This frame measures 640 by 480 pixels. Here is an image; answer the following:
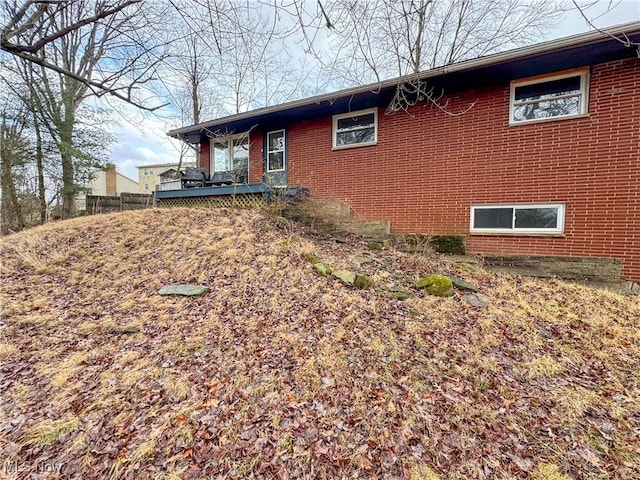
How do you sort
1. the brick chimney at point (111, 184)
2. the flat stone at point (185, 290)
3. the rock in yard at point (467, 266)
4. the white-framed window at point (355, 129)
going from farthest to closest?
the brick chimney at point (111, 184) < the white-framed window at point (355, 129) < the rock in yard at point (467, 266) < the flat stone at point (185, 290)

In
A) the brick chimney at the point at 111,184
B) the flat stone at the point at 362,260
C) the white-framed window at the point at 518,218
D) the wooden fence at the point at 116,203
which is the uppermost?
the brick chimney at the point at 111,184

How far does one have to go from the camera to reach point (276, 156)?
987cm

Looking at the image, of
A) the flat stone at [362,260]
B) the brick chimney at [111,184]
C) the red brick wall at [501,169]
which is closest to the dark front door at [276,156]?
the red brick wall at [501,169]

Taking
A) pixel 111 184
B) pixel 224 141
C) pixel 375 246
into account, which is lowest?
pixel 375 246

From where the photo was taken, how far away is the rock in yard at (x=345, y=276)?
15.5 ft

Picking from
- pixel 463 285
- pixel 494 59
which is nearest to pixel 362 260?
pixel 463 285

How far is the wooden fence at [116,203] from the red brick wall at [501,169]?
8099 millimetres

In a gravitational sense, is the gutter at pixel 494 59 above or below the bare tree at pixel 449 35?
below

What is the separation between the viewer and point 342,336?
343 centimetres

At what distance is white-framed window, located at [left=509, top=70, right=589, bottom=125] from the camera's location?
570cm

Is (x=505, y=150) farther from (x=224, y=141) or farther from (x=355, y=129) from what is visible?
(x=224, y=141)

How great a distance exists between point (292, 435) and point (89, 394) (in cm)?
184

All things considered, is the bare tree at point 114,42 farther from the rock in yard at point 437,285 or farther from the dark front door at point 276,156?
the dark front door at point 276,156

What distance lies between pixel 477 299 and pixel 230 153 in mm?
9718
